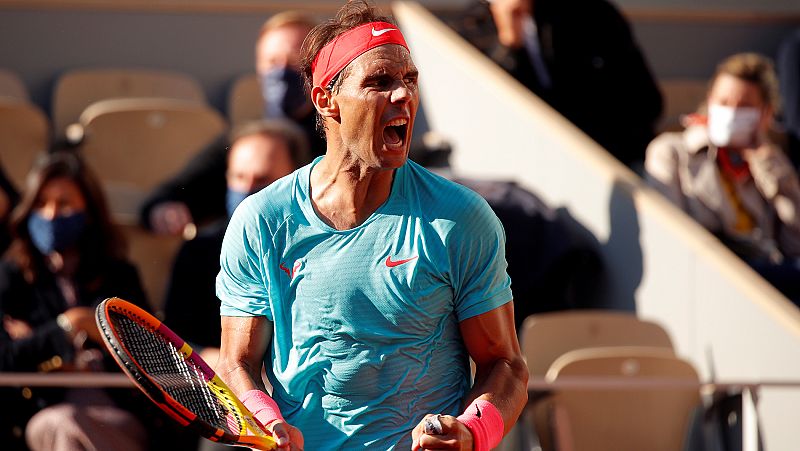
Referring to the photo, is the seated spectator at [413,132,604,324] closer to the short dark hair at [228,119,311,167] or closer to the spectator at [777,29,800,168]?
the short dark hair at [228,119,311,167]

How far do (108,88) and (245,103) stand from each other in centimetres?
82

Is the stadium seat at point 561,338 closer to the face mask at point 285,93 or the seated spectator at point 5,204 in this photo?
the face mask at point 285,93

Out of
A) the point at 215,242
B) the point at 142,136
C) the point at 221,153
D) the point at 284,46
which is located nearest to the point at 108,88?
the point at 142,136

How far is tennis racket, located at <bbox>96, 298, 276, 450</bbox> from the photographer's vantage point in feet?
7.68

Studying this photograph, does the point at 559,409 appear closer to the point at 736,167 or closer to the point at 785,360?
the point at 785,360

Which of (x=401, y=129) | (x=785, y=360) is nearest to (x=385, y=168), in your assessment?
(x=401, y=129)

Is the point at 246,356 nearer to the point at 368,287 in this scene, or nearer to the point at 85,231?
the point at 368,287

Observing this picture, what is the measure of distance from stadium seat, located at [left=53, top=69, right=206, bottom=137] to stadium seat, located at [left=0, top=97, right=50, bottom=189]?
0.41m

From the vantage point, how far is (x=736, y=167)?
6195 millimetres

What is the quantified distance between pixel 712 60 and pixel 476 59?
287 cm

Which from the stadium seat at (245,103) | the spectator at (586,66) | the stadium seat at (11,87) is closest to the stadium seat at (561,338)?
the spectator at (586,66)

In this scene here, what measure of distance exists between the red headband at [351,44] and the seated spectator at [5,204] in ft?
11.2

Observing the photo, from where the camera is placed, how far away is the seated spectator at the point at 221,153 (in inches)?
223

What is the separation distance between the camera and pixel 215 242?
4855 mm
